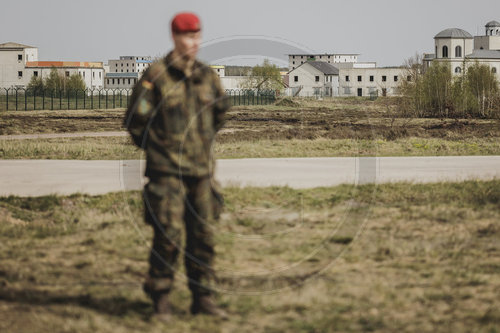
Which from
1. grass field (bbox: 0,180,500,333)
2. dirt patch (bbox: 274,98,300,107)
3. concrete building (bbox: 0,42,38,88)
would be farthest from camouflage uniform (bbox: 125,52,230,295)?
concrete building (bbox: 0,42,38,88)

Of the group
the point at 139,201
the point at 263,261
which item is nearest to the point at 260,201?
the point at 139,201

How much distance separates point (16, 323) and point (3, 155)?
513 inches

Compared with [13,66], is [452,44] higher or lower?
higher

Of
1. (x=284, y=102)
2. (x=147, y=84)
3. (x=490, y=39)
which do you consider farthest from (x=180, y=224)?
(x=490, y=39)

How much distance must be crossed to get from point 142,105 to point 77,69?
471ft

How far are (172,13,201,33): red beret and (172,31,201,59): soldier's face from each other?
0.03m

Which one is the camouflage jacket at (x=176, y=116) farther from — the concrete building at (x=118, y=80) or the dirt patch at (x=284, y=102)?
the concrete building at (x=118, y=80)

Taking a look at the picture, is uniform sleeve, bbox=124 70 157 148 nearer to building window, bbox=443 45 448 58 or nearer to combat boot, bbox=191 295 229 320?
combat boot, bbox=191 295 229 320

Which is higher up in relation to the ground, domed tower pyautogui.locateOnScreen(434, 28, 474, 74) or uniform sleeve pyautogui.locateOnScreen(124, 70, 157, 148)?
domed tower pyautogui.locateOnScreen(434, 28, 474, 74)

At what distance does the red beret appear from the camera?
480 cm

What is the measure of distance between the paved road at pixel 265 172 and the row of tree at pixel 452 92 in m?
29.0

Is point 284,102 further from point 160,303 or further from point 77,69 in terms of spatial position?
point 77,69

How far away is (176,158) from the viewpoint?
481 cm

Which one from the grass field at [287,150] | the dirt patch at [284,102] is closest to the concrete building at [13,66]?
the dirt patch at [284,102]
